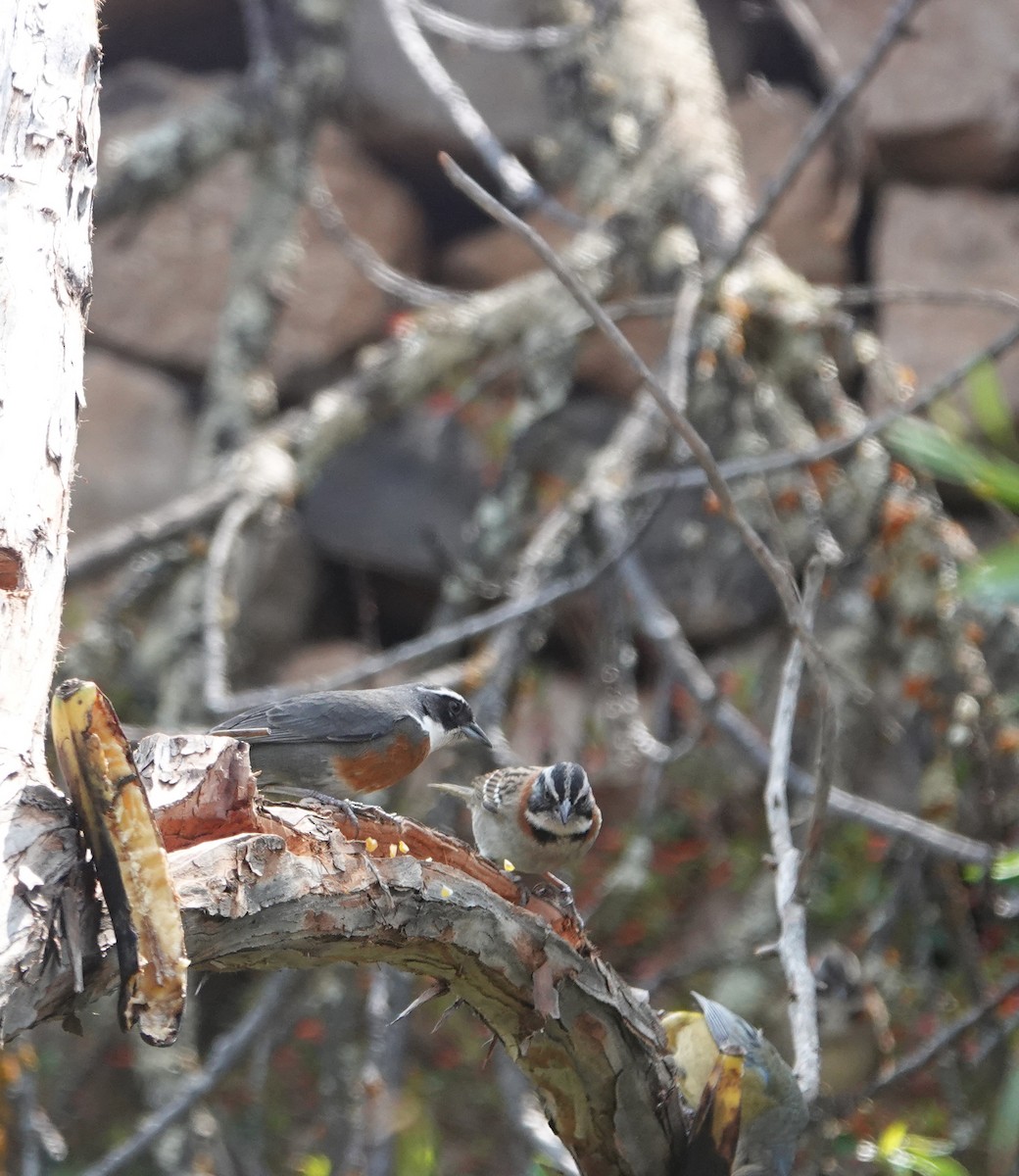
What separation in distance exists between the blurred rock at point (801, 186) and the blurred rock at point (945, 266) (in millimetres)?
268

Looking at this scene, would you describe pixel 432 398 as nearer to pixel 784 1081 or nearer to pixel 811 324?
pixel 811 324

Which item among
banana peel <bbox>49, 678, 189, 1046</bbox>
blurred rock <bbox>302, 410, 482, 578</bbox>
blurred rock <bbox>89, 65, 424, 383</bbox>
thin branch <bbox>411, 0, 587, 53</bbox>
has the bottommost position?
blurred rock <bbox>302, 410, 482, 578</bbox>

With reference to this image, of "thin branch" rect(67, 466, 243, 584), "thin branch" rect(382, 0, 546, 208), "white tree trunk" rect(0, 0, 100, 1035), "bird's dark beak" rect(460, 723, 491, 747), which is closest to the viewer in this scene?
"white tree trunk" rect(0, 0, 100, 1035)

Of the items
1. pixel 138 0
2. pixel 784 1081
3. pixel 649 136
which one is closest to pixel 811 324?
pixel 649 136

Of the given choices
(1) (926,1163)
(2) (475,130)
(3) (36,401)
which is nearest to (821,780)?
(1) (926,1163)

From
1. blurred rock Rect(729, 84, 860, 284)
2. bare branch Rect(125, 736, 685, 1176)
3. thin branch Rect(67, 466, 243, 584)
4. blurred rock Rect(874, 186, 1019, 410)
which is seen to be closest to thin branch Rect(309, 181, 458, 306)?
thin branch Rect(67, 466, 243, 584)

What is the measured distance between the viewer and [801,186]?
859 cm

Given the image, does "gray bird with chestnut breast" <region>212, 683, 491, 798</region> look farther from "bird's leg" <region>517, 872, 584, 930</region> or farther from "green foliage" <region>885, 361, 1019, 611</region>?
"green foliage" <region>885, 361, 1019, 611</region>

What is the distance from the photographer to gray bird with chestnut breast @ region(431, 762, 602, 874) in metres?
3.52

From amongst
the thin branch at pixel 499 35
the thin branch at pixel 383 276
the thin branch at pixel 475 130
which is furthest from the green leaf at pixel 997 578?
the thin branch at pixel 499 35

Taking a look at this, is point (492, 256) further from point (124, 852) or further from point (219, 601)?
point (124, 852)

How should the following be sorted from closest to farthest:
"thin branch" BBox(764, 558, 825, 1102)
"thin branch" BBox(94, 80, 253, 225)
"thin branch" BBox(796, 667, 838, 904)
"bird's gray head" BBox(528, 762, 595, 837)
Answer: "thin branch" BBox(796, 667, 838, 904)
"thin branch" BBox(764, 558, 825, 1102)
"bird's gray head" BBox(528, 762, 595, 837)
"thin branch" BBox(94, 80, 253, 225)

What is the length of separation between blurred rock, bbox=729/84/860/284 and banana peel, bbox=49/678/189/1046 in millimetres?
7335

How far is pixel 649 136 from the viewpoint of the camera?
6.28 metres
